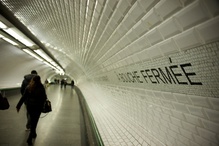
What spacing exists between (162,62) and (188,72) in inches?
12.8

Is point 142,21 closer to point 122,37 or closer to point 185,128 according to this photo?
point 122,37

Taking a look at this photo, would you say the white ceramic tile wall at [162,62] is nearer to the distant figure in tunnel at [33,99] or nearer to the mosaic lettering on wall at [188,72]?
the mosaic lettering on wall at [188,72]

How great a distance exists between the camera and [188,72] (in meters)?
1.27

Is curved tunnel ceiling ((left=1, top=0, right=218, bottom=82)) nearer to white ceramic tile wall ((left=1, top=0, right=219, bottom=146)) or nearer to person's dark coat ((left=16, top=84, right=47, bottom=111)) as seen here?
white ceramic tile wall ((left=1, top=0, right=219, bottom=146))

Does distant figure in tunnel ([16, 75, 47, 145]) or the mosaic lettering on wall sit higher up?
distant figure in tunnel ([16, 75, 47, 145])

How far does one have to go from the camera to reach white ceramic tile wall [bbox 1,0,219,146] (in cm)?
109

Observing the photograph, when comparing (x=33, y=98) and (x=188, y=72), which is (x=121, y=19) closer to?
(x=188, y=72)

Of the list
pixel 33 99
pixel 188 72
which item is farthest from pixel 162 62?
pixel 33 99

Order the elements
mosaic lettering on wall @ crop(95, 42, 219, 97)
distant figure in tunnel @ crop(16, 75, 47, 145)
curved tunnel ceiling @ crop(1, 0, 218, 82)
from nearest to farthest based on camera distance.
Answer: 1. mosaic lettering on wall @ crop(95, 42, 219, 97)
2. curved tunnel ceiling @ crop(1, 0, 218, 82)
3. distant figure in tunnel @ crop(16, 75, 47, 145)

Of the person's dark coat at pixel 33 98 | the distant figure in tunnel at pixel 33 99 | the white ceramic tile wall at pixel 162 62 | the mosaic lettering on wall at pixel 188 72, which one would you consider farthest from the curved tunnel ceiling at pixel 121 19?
the person's dark coat at pixel 33 98

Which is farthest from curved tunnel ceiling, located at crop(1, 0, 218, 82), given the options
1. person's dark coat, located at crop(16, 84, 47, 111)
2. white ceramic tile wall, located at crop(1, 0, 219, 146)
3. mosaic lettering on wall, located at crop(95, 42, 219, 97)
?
person's dark coat, located at crop(16, 84, 47, 111)

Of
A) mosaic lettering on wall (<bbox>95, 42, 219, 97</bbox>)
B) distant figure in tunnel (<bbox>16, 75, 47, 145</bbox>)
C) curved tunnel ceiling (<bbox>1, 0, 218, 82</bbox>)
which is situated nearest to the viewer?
mosaic lettering on wall (<bbox>95, 42, 219, 97</bbox>)

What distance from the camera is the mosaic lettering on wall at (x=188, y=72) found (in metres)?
1.05

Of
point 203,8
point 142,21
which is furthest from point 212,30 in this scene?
point 142,21
